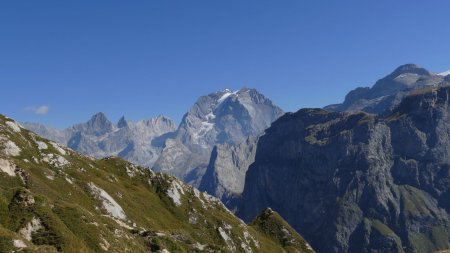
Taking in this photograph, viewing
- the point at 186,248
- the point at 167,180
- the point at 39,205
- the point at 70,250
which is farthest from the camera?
the point at 167,180

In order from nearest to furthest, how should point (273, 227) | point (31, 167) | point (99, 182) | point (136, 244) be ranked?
1. point (136, 244)
2. point (31, 167)
3. point (99, 182)
4. point (273, 227)

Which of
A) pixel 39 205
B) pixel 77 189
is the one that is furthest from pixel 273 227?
pixel 39 205

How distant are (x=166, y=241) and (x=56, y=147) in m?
75.3

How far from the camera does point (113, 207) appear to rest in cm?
12238

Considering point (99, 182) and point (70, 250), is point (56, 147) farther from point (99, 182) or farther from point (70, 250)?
point (70, 250)

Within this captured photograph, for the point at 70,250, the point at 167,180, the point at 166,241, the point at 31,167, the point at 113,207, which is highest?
the point at 167,180

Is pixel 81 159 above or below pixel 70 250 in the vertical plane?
above

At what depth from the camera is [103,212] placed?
113875 mm

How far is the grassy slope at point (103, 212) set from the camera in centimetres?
6488

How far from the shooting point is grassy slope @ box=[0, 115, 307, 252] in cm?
6488

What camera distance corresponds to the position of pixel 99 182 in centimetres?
13612

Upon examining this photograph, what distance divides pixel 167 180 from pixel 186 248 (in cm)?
8363

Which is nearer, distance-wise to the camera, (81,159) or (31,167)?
(31,167)

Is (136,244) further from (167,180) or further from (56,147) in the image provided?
(167,180)
